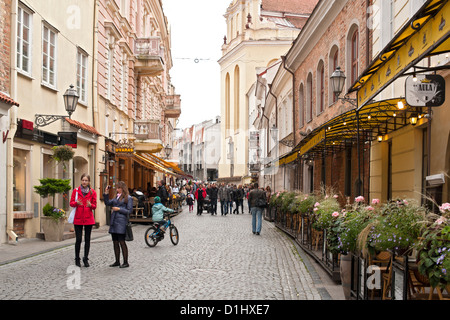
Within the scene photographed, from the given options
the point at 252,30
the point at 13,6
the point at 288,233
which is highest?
the point at 252,30

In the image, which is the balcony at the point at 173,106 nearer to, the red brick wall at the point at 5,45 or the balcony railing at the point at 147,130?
the balcony railing at the point at 147,130

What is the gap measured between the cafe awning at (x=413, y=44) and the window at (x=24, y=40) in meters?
9.73

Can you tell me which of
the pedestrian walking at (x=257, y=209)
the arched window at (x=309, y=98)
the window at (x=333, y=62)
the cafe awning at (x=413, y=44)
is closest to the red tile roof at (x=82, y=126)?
the pedestrian walking at (x=257, y=209)

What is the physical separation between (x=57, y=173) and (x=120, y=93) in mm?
9761

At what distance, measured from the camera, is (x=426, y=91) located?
843 cm

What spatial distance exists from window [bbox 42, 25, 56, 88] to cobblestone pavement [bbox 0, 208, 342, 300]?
5372mm

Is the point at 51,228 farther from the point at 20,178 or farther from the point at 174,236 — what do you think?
the point at 174,236

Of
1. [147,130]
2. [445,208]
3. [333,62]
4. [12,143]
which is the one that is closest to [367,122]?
[445,208]

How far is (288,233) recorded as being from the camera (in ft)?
58.5

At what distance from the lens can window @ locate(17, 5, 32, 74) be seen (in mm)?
14570

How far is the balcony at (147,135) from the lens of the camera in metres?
28.9

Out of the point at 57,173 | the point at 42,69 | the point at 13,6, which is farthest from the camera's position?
the point at 57,173
